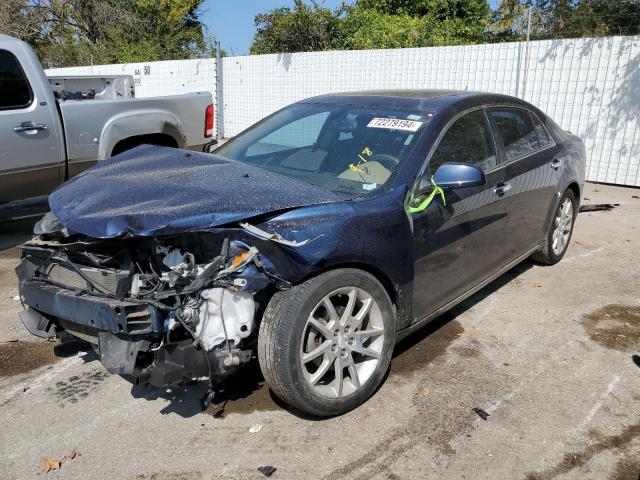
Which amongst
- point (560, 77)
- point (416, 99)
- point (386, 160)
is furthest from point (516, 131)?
point (560, 77)

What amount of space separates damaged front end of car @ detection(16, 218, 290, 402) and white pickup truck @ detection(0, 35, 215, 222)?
3406mm

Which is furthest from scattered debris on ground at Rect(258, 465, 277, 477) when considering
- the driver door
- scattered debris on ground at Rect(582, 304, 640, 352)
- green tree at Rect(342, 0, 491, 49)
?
green tree at Rect(342, 0, 491, 49)

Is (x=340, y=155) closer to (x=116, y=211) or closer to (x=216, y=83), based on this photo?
(x=116, y=211)

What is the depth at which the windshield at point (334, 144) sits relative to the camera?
3.62 m

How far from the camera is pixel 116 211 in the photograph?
2912 mm

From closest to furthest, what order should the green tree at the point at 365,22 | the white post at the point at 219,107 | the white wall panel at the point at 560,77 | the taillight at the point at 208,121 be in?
the taillight at the point at 208,121 < the white wall panel at the point at 560,77 < the white post at the point at 219,107 < the green tree at the point at 365,22

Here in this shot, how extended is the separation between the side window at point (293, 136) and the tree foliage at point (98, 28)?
25091 millimetres

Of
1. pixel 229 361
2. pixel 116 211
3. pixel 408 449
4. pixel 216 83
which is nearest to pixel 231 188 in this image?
pixel 116 211

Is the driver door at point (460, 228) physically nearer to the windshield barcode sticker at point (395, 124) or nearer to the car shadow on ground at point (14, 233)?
the windshield barcode sticker at point (395, 124)

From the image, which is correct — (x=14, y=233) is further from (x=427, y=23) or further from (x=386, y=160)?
(x=427, y=23)

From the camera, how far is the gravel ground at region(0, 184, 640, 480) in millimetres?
2863

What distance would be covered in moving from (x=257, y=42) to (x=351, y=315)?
19359 millimetres

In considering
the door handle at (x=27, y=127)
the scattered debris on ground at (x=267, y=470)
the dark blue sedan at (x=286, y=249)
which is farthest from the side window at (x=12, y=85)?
the scattered debris on ground at (x=267, y=470)

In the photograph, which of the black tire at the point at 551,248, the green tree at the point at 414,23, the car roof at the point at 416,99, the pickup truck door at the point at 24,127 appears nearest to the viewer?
the car roof at the point at 416,99
